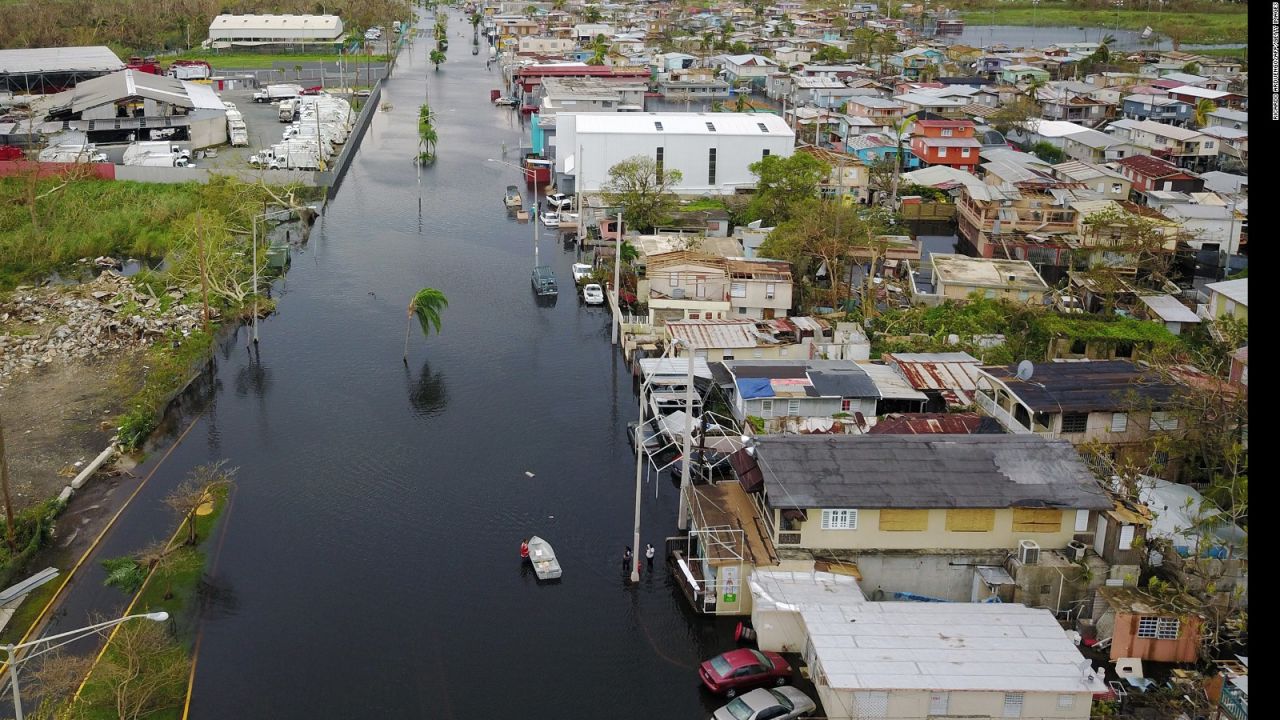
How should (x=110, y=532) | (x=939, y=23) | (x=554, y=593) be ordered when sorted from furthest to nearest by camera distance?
(x=939, y=23) → (x=110, y=532) → (x=554, y=593)

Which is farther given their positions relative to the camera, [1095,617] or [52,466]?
[52,466]

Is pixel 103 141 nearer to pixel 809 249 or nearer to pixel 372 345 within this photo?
pixel 372 345

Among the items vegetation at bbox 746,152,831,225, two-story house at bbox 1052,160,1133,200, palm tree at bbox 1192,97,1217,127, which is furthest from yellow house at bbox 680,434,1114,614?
palm tree at bbox 1192,97,1217,127

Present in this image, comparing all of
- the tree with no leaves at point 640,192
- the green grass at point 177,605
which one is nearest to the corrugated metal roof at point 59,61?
the tree with no leaves at point 640,192

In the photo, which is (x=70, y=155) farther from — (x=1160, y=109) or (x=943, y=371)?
(x=1160, y=109)

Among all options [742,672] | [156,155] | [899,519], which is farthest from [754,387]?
[156,155]
